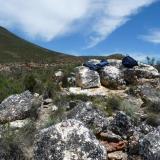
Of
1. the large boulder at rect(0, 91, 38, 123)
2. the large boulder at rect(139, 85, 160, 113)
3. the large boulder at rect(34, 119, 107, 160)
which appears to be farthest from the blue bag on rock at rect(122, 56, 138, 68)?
the large boulder at rect(34, 119, 107, 160)

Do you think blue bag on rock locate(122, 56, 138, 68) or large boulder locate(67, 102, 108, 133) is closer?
large boulder locate(67, 102, 108, 133)

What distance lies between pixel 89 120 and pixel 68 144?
258cm

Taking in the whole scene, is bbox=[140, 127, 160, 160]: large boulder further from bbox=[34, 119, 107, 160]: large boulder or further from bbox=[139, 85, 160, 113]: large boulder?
bbox=[139, 85, 160, 113]: large boulder

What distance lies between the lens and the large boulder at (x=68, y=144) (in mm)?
12875

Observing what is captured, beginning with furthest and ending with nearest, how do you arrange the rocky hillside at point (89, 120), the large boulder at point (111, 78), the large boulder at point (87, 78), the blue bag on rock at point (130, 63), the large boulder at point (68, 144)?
the blue bag on rock at point (130, 63), the large boulder at point (111, 78), the large boulder at point (87, 78), the rocky hillside at point (89, 120), the large boulder at point (68, 144)

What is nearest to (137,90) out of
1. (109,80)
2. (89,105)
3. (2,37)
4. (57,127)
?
(109,80)

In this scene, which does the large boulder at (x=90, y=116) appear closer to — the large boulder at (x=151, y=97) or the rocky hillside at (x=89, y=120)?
the rocky hillside at (x=89, y=120)

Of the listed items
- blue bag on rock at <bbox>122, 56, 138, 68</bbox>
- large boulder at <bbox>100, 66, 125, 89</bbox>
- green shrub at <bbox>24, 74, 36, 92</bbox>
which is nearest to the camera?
green shrub at <bbox>24, 74, 36, 92</bbox>

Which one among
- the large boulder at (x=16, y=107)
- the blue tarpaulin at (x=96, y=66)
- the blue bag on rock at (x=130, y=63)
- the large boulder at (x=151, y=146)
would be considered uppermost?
the blue bag on rock at (x=130, y=63)

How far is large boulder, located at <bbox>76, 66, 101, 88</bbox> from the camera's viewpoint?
73.0 feet

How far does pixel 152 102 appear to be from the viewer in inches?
723

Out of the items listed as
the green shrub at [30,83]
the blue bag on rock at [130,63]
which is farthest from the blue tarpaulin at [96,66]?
the green shrub at [30,83]

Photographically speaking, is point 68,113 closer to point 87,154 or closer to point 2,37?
point 87,154

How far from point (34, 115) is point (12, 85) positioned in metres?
3.93
